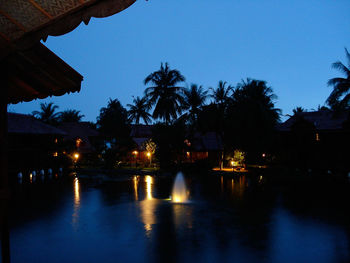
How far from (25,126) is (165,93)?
55.5ft

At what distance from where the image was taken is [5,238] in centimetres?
392

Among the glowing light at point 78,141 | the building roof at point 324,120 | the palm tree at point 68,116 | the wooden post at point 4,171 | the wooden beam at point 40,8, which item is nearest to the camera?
the wooden beam at point 40,8

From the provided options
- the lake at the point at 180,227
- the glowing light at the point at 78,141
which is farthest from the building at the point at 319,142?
the glowing light at the point at 78,141

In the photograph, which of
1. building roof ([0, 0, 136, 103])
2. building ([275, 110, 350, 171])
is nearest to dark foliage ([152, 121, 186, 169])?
building ([275, 110, 350, 171])

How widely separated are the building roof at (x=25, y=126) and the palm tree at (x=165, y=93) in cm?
1228

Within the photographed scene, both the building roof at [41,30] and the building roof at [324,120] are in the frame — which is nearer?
the building roof at [41,30]

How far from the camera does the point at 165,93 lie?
37594mm

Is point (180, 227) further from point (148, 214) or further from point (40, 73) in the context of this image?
point (40, 73)

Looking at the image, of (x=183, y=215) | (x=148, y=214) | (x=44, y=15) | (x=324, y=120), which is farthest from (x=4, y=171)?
(x=324, y=120)

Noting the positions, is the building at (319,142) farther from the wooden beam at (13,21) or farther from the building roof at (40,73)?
the wooden beam at (13,21)

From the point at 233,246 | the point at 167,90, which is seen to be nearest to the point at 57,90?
the point at 233,246

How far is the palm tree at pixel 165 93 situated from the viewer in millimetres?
37294

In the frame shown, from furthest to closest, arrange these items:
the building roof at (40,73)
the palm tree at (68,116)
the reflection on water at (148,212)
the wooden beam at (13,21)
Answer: the palm tree at (68,116)
the reflection on water at (148,212)
the building roof at (40,73)
the wooden beam at (13,21)

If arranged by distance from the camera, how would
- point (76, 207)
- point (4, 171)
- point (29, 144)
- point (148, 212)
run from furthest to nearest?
point (29, 144) < point (76, 207) < point (148, 212) < point (4, 171)
